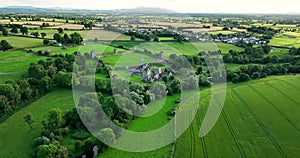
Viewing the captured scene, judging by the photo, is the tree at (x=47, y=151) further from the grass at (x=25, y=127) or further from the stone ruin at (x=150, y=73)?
the stone ruin at (x=150, y=73)

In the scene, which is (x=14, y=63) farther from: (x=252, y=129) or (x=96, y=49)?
(x=252, y=129)

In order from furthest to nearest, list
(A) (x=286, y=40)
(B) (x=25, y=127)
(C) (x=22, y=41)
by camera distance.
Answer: (A) (x=286, y=40) → (C) (x=22, y=41) → (B) (x=25, y=127)

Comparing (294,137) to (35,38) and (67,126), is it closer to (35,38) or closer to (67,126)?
(67,126)

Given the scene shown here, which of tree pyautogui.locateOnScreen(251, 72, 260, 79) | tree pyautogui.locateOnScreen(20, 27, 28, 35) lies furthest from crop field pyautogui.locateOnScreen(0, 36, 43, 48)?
tree pyautogui.locateOnScreen(251, 72, 260, 79)

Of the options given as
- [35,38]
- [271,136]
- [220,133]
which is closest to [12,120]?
[220,133]

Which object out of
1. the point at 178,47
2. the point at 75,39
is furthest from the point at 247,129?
the point at 75,39
